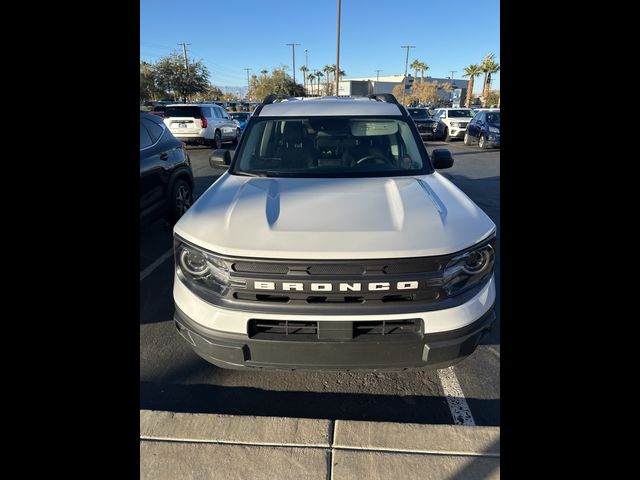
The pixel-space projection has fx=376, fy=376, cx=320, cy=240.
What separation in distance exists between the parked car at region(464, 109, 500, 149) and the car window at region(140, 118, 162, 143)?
43.6 feet

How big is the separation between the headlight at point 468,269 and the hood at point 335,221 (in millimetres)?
68

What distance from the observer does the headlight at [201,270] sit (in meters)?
1.96

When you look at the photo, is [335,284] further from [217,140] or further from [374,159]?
[217,140]

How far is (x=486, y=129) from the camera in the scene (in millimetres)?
15516

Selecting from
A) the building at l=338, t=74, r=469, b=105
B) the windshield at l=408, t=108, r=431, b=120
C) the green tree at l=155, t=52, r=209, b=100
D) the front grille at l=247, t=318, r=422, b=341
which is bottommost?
the front grille at l=247, t=318, r=422, b=341

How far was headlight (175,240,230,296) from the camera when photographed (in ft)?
6.43

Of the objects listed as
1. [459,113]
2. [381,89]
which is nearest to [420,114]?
[459,113]

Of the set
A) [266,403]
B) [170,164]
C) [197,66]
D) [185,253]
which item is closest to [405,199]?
[185,253]

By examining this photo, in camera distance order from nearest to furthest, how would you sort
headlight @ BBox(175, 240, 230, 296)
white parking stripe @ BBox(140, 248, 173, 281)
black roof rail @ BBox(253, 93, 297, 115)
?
headlight @ BBox(175, 240, 230, 296), black roof rail @ BBox(253, 93, 297, 115), white parking stripe @ BBox(140, 248, 173, 281)

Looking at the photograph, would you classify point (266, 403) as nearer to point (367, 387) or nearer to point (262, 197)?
point (367, 387)

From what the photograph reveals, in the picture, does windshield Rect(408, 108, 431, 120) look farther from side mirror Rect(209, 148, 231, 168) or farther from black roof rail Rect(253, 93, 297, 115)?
side mirror Rect(209, 148, 231, 168)

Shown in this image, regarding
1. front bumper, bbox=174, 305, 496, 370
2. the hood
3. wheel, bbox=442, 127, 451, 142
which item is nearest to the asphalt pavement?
front bumper, bbox=174, 305, 496, 370

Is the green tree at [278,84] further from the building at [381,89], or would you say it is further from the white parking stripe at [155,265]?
the white parking stripe at [155,265]
